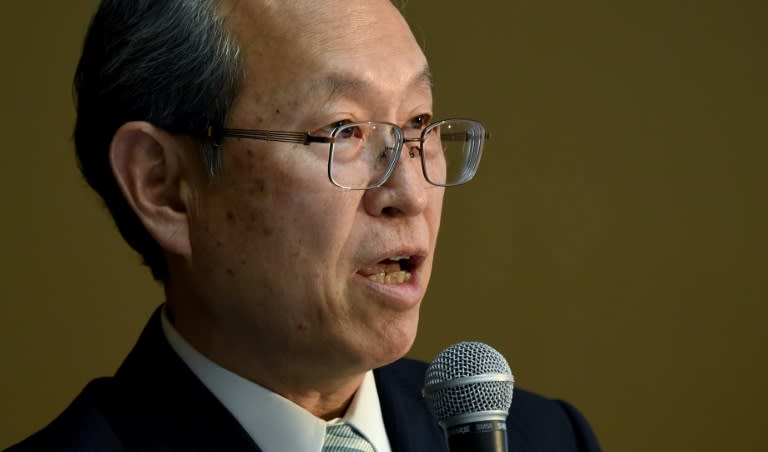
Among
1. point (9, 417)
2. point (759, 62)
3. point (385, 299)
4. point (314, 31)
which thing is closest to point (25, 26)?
point (9, 417)

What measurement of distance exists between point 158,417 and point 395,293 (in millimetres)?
380

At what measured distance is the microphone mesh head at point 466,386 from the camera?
1.45m

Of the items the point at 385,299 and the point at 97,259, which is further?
the point at 97,259

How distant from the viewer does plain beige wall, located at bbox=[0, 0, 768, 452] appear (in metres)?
3.04

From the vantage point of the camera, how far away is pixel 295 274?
1672mm

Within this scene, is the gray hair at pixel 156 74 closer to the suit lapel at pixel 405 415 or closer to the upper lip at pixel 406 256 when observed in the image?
the upper lip at pixel 406 256

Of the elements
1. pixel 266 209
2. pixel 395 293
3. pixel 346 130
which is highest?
pixel 346 130

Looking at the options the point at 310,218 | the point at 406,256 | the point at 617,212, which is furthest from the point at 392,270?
the point at 617,212

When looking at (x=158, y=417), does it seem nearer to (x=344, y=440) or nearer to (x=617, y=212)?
(x=344, y=440)

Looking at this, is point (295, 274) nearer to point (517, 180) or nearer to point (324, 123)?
point (324, 123)

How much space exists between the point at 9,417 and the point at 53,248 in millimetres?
361

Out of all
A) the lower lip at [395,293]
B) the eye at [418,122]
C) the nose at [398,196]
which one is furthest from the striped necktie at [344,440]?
the eye at [418,122]

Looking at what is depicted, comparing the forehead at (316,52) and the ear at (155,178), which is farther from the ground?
the forehead at (316,52)

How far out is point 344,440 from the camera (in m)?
1.78
